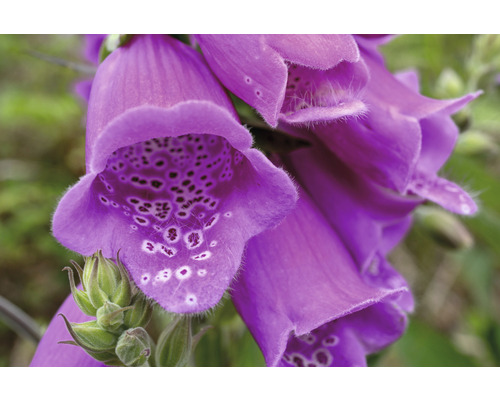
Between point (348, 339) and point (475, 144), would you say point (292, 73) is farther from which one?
point (475, 144)

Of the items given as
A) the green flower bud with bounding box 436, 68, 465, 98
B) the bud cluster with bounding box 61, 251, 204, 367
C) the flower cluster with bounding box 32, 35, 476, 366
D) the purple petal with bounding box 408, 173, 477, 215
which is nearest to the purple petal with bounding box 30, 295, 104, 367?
the flower cluster with bounding box 32, 35, 476, 366

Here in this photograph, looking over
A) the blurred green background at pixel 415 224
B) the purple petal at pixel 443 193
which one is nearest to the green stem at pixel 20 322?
the blurred green background at pixel 415 224

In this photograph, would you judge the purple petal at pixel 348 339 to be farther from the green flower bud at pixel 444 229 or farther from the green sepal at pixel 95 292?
the green flower bud at pixel 444 229

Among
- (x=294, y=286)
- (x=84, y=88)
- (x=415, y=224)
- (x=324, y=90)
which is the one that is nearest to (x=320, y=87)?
(x=324, y=90)

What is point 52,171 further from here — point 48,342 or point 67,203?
point 67,203
